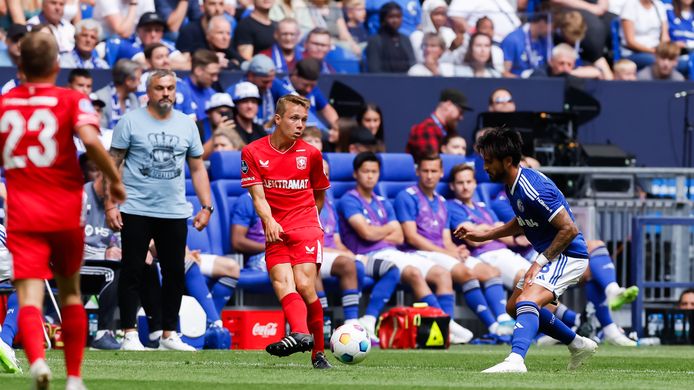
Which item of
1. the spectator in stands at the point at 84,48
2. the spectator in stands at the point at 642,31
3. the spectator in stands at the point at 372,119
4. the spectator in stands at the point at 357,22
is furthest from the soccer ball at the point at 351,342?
the spectator in stands at the point at 642,31

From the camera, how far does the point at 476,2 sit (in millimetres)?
19500

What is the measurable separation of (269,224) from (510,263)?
6492mm

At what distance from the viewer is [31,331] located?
23.3 feet

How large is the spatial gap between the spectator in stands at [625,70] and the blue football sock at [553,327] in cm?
1021

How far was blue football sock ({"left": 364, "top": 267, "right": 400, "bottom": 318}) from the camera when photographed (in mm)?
14812

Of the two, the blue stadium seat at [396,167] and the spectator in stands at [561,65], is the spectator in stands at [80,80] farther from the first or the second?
the spectator in stands at [561,65]

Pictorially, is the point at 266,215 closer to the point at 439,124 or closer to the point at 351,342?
the point at 351,342

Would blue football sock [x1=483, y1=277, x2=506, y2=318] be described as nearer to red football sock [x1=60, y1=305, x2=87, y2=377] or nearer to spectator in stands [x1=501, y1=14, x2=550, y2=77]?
spectator in stands [x1=501, y1=14, x2=550, y2=77]

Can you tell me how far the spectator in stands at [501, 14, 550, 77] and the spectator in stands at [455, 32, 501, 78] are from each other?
0.40m

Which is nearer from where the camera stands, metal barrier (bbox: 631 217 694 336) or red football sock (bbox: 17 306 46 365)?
red football sock (bbox: 17 306 46 365)

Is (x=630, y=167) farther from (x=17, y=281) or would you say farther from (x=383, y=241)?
(x=17, y=281)

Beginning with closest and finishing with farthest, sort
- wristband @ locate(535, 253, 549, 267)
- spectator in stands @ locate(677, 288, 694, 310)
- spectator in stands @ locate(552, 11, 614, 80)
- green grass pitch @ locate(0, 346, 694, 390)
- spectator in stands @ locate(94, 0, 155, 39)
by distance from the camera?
green grass pitch @ locate(0, 346, 694, 390), wristband @ locate(535, 253, 549, 267), spectator in stands @ locate(677, 288, 694, 310), spectator in stands @ locate(94, 0, 155, 39), spectator in stands @ locate(552, 11, 614, 80)

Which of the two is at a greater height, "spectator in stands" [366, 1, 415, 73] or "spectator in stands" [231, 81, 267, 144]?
"spectator in stands" [366, 1, 415, 73]

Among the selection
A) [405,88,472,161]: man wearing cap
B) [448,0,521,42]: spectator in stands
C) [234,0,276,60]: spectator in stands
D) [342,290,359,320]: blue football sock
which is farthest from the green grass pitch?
[448,0,521,42]: spectator in stands
